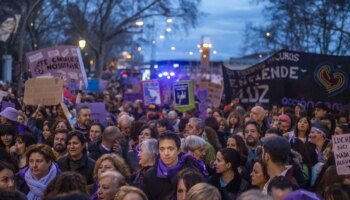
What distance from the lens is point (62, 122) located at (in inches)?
362

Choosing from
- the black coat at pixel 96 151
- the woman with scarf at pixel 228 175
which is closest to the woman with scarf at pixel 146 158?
the woman with scarf at pixel 228 175

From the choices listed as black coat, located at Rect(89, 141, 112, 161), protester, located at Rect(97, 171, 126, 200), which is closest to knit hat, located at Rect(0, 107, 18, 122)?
black coat, located at Rect(89, 141, 112, 161)

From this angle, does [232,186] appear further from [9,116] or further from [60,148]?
[9,116]

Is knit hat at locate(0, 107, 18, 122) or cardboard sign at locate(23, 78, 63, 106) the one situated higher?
cardboard sign at locate(23, 78, 63, 106)

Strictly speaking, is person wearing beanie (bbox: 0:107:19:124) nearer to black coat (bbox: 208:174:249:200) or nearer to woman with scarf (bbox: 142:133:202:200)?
woman with scarf (bbox: 142:133:202:200)

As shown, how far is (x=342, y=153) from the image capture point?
20.4 ft

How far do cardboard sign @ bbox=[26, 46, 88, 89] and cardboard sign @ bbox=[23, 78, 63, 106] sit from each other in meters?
1.26

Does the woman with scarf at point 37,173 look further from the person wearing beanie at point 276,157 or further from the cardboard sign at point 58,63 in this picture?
the cardboard sign at point 58,63

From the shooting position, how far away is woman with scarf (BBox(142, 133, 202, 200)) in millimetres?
6199

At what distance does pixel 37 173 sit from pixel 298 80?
28.6 feet

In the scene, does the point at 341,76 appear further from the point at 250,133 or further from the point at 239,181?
the point at 239,181

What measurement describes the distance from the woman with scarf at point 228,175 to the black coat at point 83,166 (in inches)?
51.5

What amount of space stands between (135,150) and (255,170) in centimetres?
260

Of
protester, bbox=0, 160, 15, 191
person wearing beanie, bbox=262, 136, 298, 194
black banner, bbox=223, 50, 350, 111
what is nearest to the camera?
protester, bbox=0, 160, 15, 191
